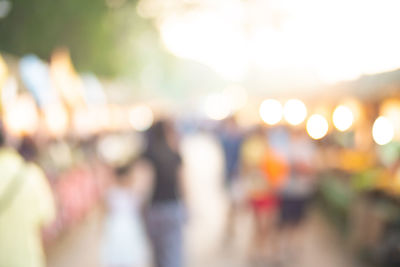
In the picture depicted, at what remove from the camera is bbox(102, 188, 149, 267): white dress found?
156 inches

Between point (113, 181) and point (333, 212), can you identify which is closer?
point (113, 181)

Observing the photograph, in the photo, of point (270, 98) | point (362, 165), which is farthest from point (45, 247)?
point (270, 98)

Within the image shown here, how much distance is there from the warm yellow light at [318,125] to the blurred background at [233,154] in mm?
29

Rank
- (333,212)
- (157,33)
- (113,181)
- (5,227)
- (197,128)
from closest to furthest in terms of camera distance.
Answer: (5,227) → (113,181) → (333,212) → (157,33) → (197,128)

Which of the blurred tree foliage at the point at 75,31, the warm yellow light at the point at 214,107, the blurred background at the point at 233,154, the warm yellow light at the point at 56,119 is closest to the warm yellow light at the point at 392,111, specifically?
the blurred background at the point at 233,154

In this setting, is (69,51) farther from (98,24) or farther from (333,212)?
(333,212)

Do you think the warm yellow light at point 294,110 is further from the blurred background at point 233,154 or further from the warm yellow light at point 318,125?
the warm yellow light at point 318,125

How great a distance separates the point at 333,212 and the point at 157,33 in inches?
546

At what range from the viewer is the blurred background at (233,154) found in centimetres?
393

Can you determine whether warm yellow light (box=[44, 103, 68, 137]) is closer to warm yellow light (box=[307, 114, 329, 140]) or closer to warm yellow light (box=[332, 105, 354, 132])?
warm yellow light (box=[307, 114, 329, 140])

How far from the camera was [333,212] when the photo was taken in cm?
797

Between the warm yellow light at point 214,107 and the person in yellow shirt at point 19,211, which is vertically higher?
the warm yellow light at point 214,107

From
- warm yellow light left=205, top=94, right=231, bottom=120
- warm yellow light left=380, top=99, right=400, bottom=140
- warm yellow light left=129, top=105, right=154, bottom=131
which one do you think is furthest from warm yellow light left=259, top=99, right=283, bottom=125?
warm yellow light left=205, top=94, right=231, bottom=120

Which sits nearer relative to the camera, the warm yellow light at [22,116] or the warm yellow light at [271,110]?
the warm yellow light at [22,116]
